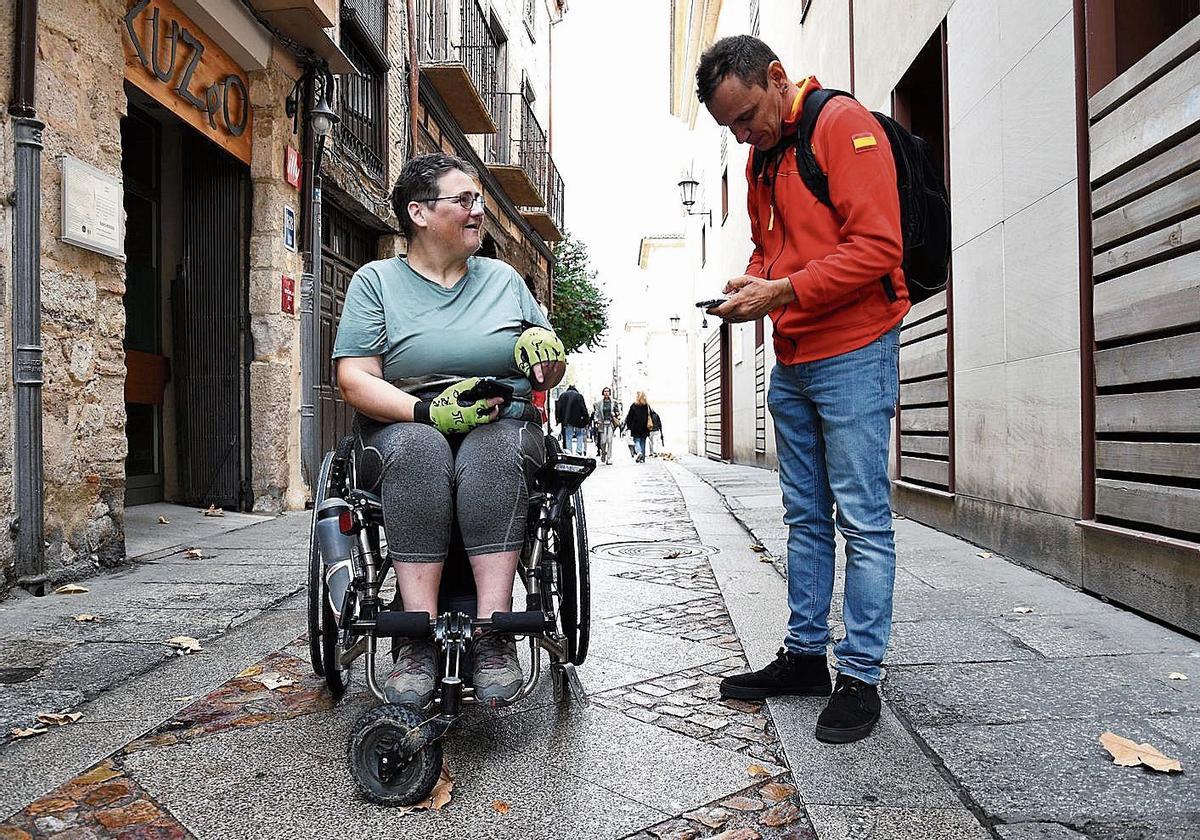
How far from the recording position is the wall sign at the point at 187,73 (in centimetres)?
623

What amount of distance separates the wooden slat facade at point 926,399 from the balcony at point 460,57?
23.8 ft

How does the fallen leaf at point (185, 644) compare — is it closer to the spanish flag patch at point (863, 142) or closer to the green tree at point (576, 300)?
the spanish flag patch at point (863, 142)

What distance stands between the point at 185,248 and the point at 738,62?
22.1 ft

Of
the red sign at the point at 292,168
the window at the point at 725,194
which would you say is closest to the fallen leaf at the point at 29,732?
the red sign at the point at 292,168

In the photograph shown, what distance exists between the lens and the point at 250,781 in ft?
7.71

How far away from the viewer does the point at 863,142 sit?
2.61m

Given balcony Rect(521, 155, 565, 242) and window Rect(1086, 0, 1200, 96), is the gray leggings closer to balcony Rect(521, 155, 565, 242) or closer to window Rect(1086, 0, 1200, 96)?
window Rect(1086, 0, 1200, 96)

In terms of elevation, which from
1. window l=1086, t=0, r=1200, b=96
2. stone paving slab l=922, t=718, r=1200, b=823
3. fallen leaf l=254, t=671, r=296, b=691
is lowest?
fallen leaf l=254, t=671, r=296, b=691

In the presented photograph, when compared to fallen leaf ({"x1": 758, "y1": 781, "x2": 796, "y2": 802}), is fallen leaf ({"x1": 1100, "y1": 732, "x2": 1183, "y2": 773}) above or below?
above

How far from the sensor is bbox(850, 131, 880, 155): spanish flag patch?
2.60 m

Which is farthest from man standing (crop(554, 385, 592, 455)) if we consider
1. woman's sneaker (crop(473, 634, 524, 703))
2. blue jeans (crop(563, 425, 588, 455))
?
woman's sneaker (crop(473, 634, 524, 703))

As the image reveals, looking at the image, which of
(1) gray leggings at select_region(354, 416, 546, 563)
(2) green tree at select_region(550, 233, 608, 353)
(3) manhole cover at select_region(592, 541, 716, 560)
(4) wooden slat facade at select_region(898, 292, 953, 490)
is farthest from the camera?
(2) green tree at select_region(550, 233, 608, 353)

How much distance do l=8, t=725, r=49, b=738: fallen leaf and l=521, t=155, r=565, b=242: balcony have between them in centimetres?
1699

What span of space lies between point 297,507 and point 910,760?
22.6ft
